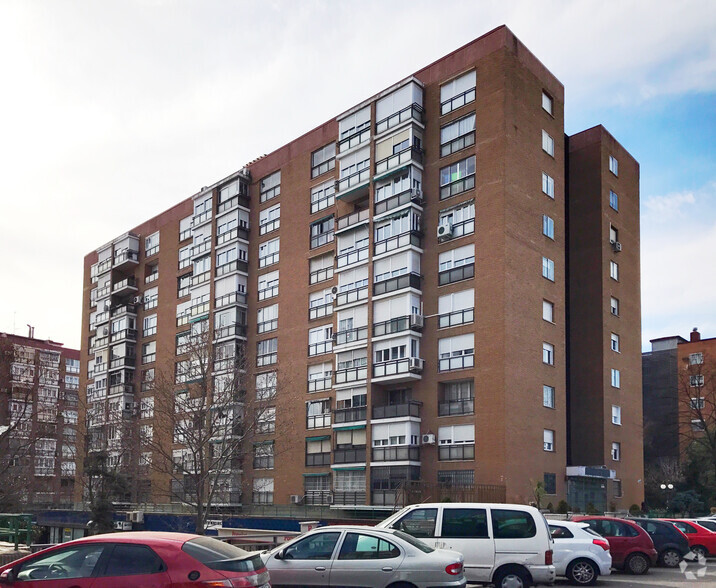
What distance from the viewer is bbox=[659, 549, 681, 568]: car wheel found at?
81.2ft

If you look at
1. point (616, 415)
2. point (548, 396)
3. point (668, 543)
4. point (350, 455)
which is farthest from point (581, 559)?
point (616, 415)

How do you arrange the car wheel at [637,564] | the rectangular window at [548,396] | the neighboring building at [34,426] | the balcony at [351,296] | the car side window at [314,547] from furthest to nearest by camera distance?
1. the balcony at [351,296]
2. the rectangular window at [548,396]
3. the neighboring building at [34,426]
4. the car wheel at [637,564]
5. the car side window at [314,547]

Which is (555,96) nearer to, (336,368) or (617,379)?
(617,379)

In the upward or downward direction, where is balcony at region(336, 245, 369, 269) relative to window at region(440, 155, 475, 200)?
downward

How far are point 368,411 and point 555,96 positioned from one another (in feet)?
64.5

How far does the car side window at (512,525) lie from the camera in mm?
16719

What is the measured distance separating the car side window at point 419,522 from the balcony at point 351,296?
27315 mm

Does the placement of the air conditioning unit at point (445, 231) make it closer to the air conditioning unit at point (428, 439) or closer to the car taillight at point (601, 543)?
the air conditioning unit at point (428, 439)

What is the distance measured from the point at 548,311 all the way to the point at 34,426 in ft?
93.2

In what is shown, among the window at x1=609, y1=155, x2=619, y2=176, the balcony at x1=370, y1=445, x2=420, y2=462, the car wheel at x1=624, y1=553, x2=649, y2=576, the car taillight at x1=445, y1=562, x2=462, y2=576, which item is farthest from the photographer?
the window at x1=609, y1=155, x2=619, y2=176

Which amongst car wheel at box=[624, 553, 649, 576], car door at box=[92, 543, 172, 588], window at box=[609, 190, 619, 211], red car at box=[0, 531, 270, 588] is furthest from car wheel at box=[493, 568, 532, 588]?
window at box=[609, 190, 619, 211]

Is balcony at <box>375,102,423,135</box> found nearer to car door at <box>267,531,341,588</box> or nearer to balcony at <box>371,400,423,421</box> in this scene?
balcony at <box>371,400,423,421</box>

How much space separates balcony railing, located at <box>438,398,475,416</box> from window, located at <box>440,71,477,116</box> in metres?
14.7

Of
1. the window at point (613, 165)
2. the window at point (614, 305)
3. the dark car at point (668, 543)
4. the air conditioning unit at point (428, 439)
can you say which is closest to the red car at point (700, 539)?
the dark car at point (668, 543)
